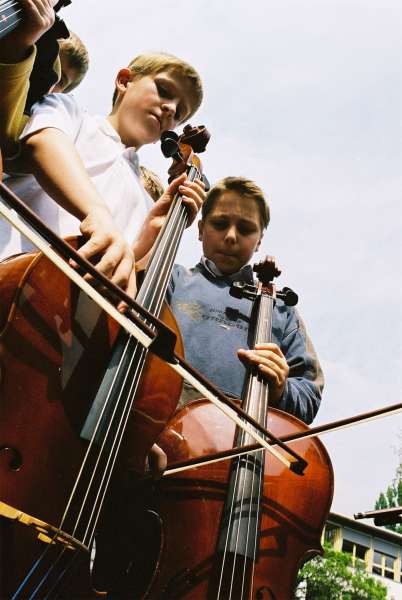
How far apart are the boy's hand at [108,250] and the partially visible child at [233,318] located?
1.58 feet

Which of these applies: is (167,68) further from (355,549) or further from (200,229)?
(355,549)

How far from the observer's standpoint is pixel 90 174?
156cm

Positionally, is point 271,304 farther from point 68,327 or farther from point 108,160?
point 68,327

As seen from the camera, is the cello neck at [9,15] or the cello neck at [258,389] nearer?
the cello neck at [9,15]

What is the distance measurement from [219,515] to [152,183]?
1.53 meters

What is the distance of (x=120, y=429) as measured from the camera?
0.95 meters

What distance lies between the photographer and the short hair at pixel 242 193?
2250 millimetres

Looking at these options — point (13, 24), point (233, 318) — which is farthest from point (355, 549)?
point (13, 24)

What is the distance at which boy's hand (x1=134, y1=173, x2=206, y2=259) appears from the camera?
1597 millimetres

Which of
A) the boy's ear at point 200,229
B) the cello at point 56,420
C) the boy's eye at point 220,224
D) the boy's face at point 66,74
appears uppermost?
the boy's face at point 66,74

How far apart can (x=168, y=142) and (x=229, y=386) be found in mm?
827

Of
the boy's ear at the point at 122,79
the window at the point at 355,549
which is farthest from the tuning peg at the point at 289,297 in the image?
the window at the point at 355,549

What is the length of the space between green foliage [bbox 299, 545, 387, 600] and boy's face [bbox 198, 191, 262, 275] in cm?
1472

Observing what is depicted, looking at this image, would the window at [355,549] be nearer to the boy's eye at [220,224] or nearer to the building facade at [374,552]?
the building facade at [374,552]
